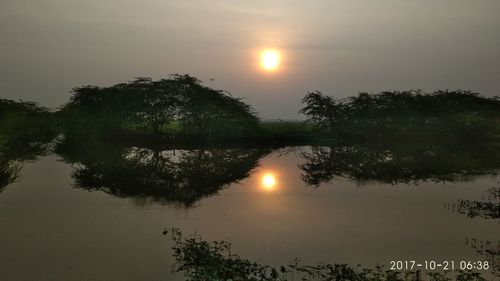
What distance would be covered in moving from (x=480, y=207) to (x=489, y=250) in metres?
5.31

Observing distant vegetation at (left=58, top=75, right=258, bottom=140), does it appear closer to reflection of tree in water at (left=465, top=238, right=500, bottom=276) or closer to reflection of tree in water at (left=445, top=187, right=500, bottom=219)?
reflection of tree in water at (left=445, top=187, right=500, bottom=219)

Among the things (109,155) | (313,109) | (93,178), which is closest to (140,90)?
(109,155)

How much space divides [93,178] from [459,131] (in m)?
44.2

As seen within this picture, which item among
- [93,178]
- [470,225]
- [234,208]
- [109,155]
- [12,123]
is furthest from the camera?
[12,123]

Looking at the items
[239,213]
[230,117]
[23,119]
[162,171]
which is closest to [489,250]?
[239,213]

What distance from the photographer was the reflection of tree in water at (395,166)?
2227 centimetres

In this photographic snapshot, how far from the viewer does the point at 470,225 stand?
1255 centimetres

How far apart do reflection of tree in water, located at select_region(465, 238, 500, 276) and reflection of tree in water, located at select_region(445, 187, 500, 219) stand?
3.12 metres

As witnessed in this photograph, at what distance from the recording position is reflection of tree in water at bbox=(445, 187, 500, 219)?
45.4ft

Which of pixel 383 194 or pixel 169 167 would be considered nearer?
pixel 383 194

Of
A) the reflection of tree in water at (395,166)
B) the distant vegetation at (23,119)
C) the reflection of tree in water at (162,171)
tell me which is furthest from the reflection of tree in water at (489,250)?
the distant vegetation at (23,119)

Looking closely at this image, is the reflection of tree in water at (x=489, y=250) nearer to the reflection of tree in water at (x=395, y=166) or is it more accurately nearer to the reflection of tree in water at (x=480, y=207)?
the reflection of tree in water at (x=480, y=207)

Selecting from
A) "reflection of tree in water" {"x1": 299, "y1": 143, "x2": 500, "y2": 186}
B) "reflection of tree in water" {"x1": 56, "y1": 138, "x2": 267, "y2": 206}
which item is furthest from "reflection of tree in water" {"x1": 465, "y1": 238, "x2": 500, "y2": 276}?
"reflection of tree in water" {"x1": 299, "y1": 143, "x2": 500, "y2": 186}

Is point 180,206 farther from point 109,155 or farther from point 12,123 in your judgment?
point 12,123
